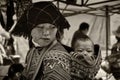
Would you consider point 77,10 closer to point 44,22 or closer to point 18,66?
point 18,66

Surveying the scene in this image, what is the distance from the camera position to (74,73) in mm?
1228

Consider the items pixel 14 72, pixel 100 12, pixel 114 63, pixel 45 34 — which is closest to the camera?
pixel 45 34

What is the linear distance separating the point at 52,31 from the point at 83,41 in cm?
18

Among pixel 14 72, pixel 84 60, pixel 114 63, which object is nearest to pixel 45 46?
pixel 84 60

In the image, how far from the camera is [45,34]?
1.20 meters

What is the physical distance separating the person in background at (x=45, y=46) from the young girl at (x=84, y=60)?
74mm

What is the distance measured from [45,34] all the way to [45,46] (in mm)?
47

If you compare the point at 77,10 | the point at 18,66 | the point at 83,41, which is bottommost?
the point at 77,10

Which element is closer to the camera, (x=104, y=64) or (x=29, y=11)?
(x=29, y=11)

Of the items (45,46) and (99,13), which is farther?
(99,13)

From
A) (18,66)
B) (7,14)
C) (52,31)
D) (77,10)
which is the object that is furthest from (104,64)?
(77,10)

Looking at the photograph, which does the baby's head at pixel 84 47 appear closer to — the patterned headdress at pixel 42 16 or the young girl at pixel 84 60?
the young girl at pixel 84 60

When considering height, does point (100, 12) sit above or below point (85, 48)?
below

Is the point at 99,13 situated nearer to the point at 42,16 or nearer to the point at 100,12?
the point at 100,12
